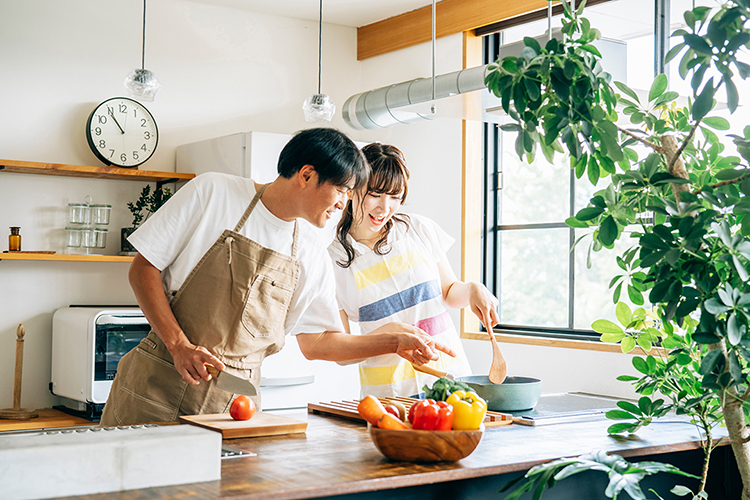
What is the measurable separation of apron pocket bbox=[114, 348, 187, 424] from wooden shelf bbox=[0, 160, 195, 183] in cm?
202

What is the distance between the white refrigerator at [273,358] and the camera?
3.78 m

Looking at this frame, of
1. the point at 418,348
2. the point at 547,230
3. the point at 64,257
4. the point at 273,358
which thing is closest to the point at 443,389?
the point at 418,348

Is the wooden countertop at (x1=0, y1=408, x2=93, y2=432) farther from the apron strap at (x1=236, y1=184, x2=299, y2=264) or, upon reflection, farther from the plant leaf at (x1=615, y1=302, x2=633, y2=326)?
the plant leaf at (x1=615, y1=302, x2=633, y2=326)

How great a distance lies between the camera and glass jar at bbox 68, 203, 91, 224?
393cm

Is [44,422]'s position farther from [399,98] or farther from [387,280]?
[399,98]

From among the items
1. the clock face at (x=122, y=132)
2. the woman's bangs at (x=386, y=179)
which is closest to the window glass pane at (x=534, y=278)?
the woman's bangs at (x=386, y=179)

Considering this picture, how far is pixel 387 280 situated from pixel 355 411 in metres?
0.47

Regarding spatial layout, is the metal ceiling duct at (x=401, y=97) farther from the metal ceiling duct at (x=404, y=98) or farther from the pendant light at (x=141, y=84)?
the pendant light at (x=141, y=84)

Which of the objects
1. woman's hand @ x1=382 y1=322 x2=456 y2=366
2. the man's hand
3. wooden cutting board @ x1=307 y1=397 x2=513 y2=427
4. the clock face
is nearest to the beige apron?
the man's hand

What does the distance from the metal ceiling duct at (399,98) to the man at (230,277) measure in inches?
57.6

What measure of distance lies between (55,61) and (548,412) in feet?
10.3

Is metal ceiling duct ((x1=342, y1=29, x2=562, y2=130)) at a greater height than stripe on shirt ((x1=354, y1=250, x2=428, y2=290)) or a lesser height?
greater

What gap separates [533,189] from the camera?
13.2 feet

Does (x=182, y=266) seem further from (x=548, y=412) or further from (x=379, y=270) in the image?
(x=548, y=412)
